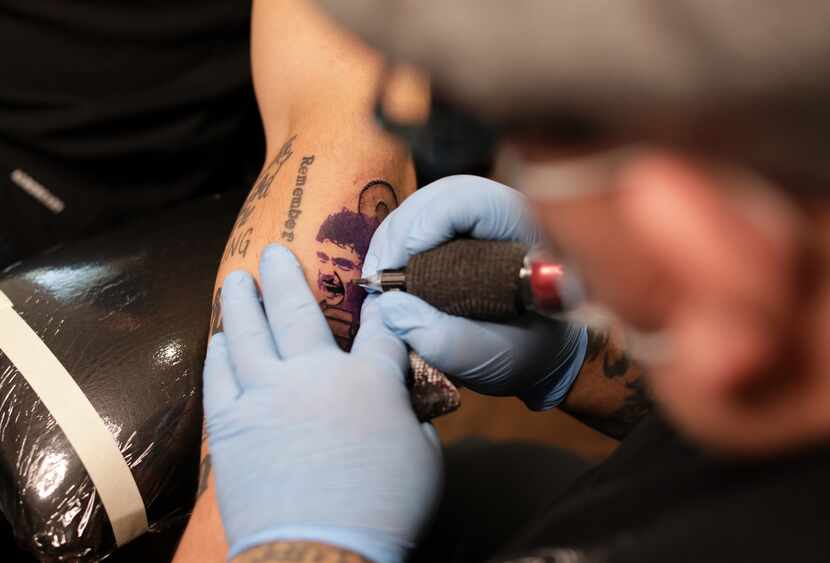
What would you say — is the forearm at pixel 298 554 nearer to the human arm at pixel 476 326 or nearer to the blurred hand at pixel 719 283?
the human arm at pixel 476 326

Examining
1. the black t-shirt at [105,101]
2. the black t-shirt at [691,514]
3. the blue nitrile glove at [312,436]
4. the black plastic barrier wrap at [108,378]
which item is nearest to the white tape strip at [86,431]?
the black plastic barrier wrap at [108,378]

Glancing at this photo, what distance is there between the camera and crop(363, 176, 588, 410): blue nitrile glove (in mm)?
965

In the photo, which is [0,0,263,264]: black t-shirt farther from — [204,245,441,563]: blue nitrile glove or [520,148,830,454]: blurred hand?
[520,148,830,454]: blurred hand

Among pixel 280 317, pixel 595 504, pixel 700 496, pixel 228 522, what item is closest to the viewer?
pixel 700 496

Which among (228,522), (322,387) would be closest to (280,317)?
(322,387)

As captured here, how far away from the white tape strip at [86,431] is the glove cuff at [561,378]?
2.09 feet

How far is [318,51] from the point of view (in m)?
1.22

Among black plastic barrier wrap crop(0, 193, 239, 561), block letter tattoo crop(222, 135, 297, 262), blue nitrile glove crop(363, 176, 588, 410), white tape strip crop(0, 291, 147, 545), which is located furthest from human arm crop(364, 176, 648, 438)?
white tape strip crop(0, 291, 147, 545)

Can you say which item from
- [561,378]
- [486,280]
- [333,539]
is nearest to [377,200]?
[486,280]

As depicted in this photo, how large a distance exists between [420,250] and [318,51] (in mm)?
469

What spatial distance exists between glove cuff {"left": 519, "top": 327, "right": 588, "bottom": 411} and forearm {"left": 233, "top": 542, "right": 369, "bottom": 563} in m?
0.47

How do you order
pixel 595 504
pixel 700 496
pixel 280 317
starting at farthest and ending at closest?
pixel 280 317 → pixel 595 504 → pixel 700 496

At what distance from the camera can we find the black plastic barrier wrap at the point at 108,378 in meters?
0.94

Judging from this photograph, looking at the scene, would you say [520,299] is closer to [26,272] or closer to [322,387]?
[322,387]
